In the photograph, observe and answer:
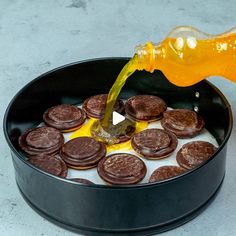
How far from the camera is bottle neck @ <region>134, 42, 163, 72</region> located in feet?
4.49

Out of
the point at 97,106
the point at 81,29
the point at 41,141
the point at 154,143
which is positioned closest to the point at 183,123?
the point at 154,143

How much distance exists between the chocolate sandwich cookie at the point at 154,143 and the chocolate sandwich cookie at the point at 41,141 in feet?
0.59

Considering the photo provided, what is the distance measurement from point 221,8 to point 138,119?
32.1 inches

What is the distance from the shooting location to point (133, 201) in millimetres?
1150

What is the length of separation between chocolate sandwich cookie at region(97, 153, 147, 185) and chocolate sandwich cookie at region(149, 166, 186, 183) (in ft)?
Result: 0.08

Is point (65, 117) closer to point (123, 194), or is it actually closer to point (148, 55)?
point (148, 55)

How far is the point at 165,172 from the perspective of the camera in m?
1.33

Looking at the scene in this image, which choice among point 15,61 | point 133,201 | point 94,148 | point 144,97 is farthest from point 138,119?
point 15,61

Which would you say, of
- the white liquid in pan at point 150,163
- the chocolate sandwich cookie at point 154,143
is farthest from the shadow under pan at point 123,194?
the chocolate sandwich cookie at point 154,143

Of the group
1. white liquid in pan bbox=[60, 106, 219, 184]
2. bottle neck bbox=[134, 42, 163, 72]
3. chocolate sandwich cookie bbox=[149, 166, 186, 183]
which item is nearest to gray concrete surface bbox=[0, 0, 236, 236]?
white liquid in pan bbox=[60, 106, 219, 184]

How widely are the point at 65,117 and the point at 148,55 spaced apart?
29 centimetres

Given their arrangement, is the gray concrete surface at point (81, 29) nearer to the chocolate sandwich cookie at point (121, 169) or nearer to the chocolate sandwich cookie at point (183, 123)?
the chocolate sandwich cookie at point (183, 123)

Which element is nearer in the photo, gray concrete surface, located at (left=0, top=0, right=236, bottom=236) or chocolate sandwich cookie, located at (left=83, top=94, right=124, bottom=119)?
chocolate sandwich cookie, located at (left=83, top=94, right=124, bottom=119)

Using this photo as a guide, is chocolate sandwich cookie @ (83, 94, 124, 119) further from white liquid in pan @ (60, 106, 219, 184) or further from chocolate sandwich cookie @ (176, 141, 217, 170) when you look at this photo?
chocolate sandwich cookie @ (176, 141, 217, 170)
